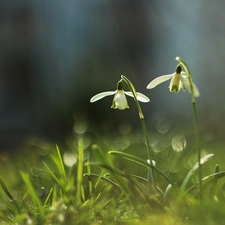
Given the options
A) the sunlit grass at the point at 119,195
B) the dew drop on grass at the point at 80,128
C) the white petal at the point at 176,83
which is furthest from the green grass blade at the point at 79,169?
the dew drop on grass at the point at 80,128

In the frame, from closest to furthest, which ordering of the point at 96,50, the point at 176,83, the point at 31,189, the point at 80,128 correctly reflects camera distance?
the point at 31,189 < the point at 176,83 < the point at 80,128 < the point at 96,50

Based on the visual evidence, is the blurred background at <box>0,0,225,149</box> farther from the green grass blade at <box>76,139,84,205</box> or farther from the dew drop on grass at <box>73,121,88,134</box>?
the green grass blade at <box>76,139,84,205</box>

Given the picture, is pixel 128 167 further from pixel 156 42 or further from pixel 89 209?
pixel 156 42

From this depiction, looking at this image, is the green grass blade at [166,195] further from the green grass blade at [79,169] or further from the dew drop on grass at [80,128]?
the dew drop on grass at [80,128]

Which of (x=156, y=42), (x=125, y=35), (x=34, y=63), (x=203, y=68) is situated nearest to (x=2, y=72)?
(x=34, y=63)

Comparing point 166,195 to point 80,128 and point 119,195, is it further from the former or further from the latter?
point 80,128

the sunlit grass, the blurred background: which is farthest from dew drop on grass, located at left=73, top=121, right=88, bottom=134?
the blurred background

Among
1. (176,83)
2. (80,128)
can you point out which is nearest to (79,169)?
(176,83)

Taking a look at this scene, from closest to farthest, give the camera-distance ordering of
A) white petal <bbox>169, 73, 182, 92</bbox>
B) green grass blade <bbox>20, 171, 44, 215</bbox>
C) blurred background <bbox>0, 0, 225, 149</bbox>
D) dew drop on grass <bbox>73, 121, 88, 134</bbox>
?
green grass blade <bbox>20, 171, 44, 215</bbox> → white petal <bbox>169, 73, 182, 92</bbox> → dew drop on grass <bbox>73, 121, 88, 134</bbox> → blurred background <bbox>0, 0, 225, 149</bbox>
